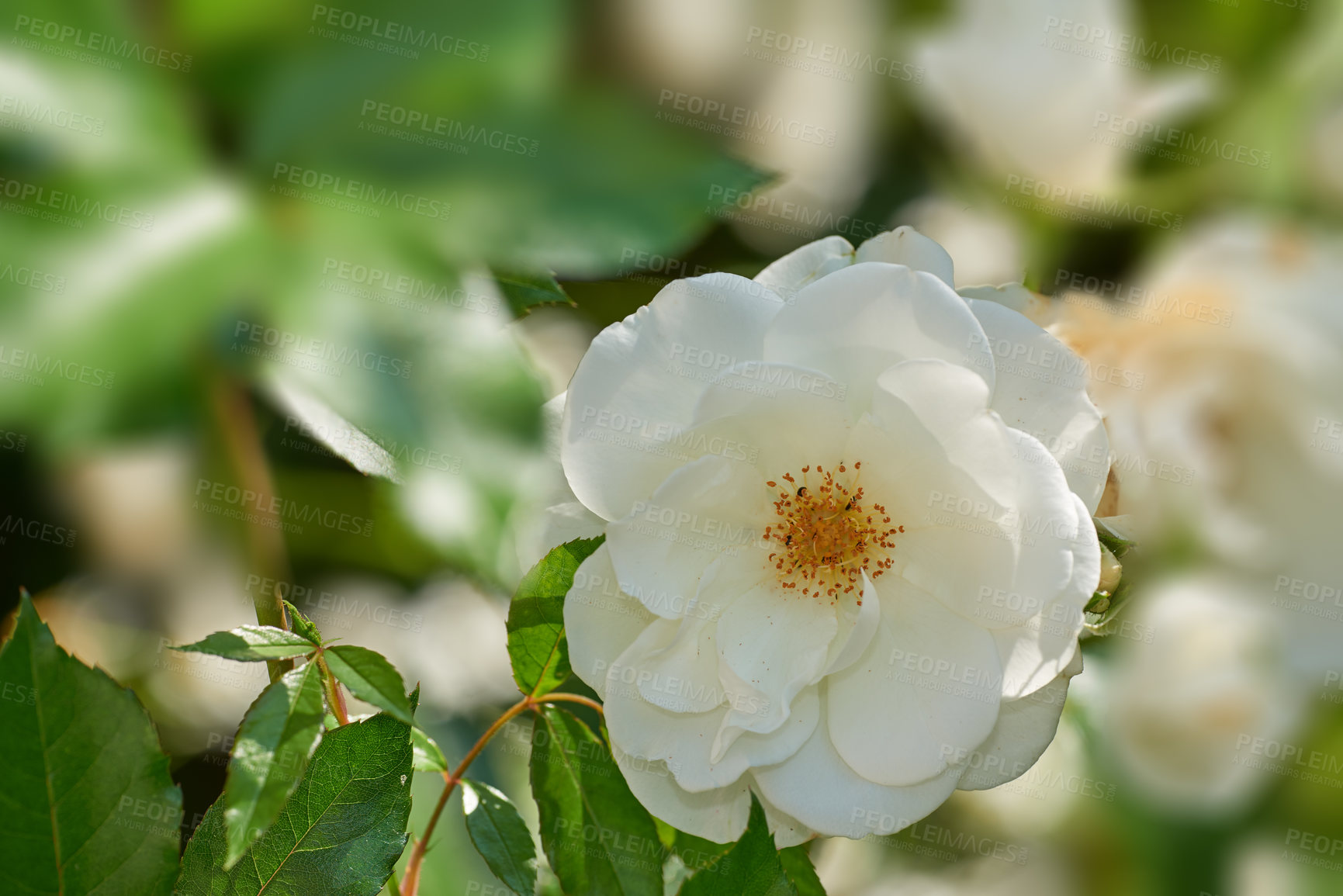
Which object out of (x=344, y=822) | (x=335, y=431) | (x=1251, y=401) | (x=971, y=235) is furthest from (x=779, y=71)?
(x=344, y=822)

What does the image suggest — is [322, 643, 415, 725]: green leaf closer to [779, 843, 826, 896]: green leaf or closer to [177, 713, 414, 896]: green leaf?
[177, 713, 414, 896]: green leaf

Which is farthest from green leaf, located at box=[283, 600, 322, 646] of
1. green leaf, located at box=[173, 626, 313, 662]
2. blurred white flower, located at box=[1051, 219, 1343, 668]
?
blurred white flower, located at box=[1051, 219, 1343, 668]

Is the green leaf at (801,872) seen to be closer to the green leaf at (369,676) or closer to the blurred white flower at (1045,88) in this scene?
the green leaf at (369,676)

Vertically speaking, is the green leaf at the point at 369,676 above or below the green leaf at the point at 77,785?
above

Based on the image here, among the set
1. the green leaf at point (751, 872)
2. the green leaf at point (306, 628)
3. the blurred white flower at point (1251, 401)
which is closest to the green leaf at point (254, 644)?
the green leaf at point (306, 628)

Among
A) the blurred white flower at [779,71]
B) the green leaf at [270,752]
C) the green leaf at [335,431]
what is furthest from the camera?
the blurred white flower at [779,71]

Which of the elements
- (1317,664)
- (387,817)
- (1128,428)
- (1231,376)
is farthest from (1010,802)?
(387,817)
